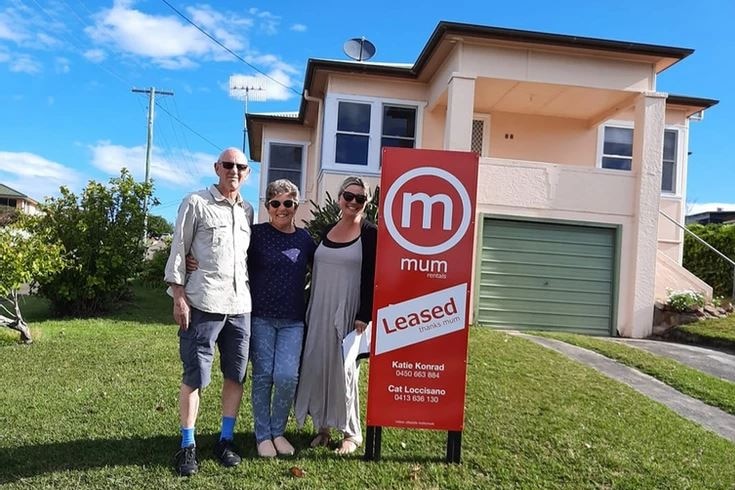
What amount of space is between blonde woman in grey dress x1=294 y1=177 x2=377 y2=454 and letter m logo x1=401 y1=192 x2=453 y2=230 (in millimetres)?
247

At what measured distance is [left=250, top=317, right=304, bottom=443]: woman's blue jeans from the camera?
382 centimetres

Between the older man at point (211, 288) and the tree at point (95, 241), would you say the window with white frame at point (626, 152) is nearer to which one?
the tree at point (95, 241)

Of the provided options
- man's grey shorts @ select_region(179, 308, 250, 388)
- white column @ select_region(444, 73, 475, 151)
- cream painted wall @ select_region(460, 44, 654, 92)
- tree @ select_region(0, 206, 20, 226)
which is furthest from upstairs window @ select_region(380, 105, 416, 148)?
man's grey shorts @ select_region(179, 308, 250, 388)

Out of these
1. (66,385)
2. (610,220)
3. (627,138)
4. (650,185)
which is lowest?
(66,385)

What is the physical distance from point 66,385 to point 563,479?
465cm

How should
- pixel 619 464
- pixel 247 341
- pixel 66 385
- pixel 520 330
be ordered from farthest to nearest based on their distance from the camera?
pixel 520 330
pixel 66 385
pixel 619 464
pixel 247 341

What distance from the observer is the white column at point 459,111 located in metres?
10.5

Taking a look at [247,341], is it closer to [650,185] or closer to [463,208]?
[463,208]

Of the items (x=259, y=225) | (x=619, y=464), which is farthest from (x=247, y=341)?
(x=619, y=464)

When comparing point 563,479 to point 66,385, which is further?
point 66,385

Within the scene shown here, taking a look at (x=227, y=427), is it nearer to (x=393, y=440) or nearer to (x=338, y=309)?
(x=338, y=309)

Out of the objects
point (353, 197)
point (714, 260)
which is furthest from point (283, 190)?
point (714, 260)

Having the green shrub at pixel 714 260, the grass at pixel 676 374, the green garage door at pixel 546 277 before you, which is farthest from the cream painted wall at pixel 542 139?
the grass at pixel 676 374

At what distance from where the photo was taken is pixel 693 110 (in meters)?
13.9
